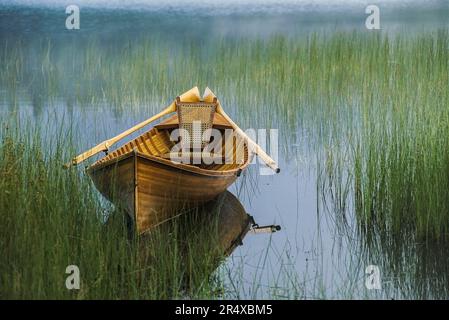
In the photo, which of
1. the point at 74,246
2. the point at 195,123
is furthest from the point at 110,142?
the point at 74,246

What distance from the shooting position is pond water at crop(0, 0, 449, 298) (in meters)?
6.03

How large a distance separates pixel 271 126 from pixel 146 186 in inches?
138

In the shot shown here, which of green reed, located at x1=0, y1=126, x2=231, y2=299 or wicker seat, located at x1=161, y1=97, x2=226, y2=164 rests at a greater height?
wicker seat, located at x1=161, y1=97, x2=226, y2=164

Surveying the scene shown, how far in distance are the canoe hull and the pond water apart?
52 cm

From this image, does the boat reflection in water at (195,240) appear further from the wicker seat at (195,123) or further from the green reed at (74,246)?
the wicker seat at (195,123)

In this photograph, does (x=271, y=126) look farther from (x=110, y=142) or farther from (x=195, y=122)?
(x=110, y=142)

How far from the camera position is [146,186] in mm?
6824

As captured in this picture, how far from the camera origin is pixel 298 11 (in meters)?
18.9

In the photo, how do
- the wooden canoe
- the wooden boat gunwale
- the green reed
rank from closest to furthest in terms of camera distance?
the green reed, the wooden boat gunwale, the wooden canoe

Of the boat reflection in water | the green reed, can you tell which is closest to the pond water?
the boat reflection in water

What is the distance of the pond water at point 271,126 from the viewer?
6.03 metres

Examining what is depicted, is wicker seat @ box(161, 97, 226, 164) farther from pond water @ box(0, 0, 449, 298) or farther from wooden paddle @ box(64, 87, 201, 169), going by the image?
pond water @ box(0, 0, 449, 298)

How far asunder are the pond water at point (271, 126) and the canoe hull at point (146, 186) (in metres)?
0.52

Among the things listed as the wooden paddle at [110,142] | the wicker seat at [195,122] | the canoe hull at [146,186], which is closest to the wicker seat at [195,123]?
the wicker seat at [195,122]
